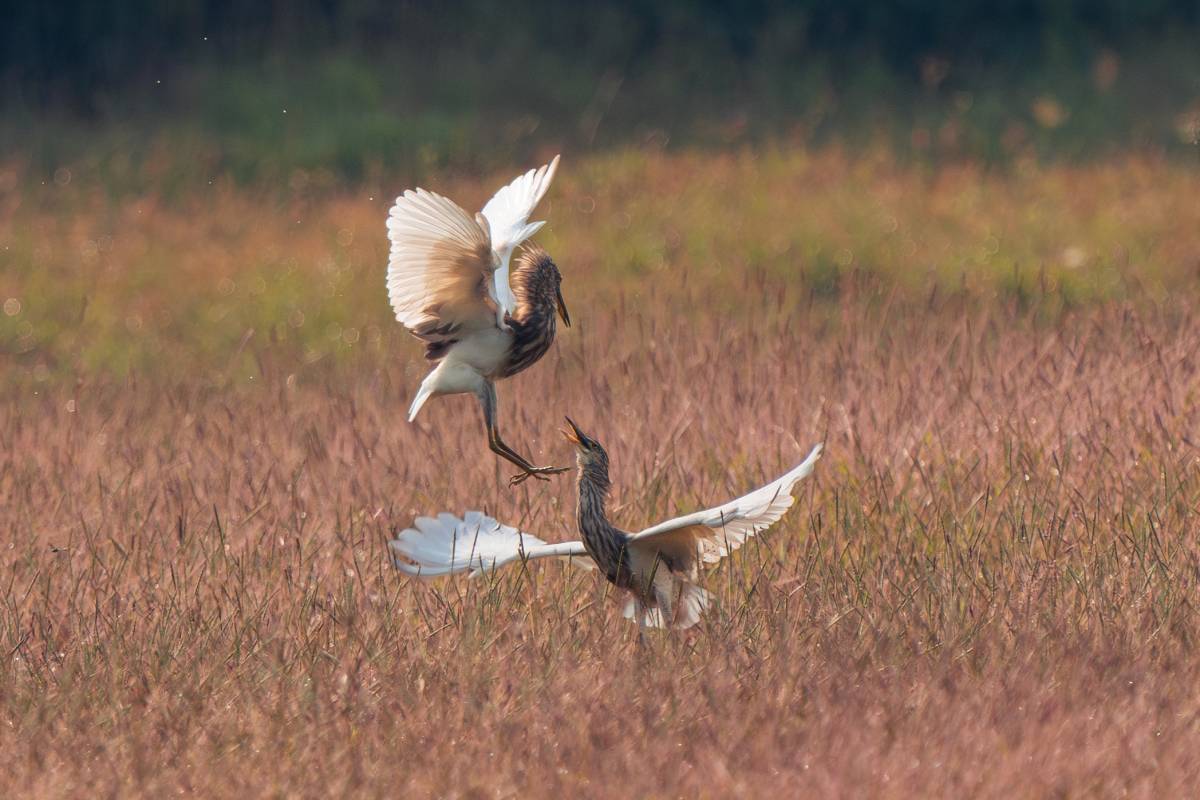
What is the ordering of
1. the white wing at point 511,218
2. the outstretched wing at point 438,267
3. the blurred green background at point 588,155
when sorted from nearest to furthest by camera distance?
1. the outstretched wing at point 438,267
2. the white wing at point 511,218
3. the blurred green background at point 588,155

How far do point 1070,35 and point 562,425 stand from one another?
1095 cm

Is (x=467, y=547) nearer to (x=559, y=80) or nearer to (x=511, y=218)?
(x=511, y=218)

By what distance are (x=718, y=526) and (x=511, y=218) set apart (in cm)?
109

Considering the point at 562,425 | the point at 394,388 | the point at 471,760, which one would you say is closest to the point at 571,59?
the point at 394,388

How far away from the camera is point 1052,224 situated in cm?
1009

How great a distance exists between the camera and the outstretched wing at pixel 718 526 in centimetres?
398

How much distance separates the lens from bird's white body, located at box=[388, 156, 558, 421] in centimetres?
428

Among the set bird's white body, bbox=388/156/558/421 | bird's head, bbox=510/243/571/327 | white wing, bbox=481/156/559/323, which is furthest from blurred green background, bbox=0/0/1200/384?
bird's white body, bbox=388/156/558/421

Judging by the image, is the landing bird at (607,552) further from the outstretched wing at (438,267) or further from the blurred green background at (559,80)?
the blurred green background at (559,80)

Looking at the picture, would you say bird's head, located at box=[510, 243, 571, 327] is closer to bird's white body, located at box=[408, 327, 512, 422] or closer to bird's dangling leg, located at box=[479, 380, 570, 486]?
bird's white body, located at box=[408, 327, 512, 422]

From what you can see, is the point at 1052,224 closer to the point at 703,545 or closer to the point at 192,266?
the point at 192,266

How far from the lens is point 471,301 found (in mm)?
4406

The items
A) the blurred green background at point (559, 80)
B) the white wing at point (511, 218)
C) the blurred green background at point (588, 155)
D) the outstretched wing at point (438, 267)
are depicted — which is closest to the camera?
the outstretched wing at point (438, 267)

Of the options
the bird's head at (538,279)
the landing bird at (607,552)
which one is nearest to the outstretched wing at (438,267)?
the bird's head at (538,279)
